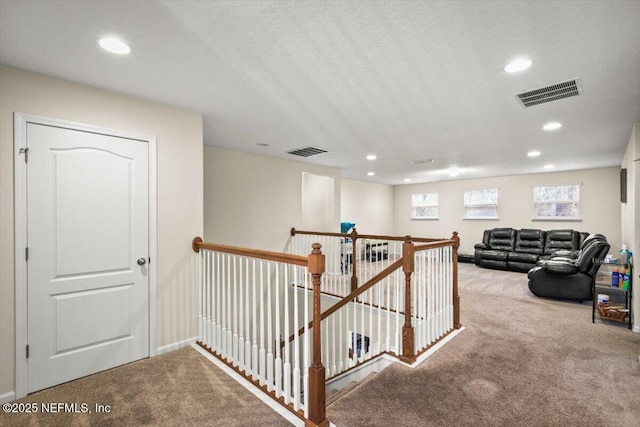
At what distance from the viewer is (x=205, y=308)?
3.17 m

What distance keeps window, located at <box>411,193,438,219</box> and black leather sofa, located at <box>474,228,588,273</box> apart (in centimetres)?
200

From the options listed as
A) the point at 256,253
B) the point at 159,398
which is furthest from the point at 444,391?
the point at 159,398

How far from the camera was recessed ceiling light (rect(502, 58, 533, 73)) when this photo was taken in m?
2.22

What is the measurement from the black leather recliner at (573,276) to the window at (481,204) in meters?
4.10

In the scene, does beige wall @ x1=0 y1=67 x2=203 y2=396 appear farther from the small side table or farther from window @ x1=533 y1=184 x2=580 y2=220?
window @ x1=533 y1=184 x2=580 y2=220

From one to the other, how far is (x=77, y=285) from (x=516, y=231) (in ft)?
30.0

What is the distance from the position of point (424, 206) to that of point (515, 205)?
8.73 feet

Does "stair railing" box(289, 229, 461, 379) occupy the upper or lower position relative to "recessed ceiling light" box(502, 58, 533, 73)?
lower

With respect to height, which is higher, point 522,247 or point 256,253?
point 256,253

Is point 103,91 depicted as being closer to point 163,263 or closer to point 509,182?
point 163,263

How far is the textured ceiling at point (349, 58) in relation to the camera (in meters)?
1.71

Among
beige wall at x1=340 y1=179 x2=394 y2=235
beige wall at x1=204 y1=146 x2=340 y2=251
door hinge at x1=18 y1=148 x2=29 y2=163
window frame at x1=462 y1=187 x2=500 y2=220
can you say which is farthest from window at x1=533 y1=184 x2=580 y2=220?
door hinge at x1=18 y1=148 x2=29 y2=163

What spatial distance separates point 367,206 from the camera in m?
9.95

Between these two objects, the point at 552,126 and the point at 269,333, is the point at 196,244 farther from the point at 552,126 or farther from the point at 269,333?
the point at 552,126
